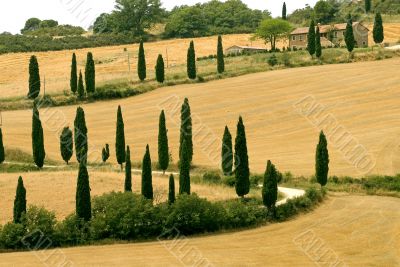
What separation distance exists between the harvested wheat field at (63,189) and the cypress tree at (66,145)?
7682mm

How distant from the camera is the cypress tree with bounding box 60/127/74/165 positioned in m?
69.4

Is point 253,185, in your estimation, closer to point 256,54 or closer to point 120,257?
point 120,257

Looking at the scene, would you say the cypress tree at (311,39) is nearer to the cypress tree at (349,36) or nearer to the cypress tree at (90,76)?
the cypress tree at (349,36)

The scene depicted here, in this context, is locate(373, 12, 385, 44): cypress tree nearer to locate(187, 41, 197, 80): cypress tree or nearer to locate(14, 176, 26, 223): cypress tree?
locate(187, 41, 197, 80): cypress tree

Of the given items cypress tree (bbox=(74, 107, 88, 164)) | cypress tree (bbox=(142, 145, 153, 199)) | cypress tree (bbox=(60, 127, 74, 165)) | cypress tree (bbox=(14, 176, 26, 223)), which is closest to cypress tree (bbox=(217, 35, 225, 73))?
cypress tree (bbox=(60, 127, 74, 165))

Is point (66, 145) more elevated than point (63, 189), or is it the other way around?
point (66, 145)

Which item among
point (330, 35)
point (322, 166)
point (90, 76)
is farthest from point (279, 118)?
point (330, 35)

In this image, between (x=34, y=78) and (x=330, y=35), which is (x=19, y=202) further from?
(x=330, y=35)

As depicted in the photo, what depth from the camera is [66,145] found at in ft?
228

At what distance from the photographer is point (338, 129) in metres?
75.2

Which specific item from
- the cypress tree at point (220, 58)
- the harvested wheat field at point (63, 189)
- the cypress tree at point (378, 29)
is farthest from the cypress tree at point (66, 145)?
the cypress tree at point (378, 29)

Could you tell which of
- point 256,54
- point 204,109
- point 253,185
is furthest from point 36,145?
point 256,54

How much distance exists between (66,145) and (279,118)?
25492mm

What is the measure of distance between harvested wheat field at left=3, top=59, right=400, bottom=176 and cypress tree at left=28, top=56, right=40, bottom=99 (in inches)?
166
